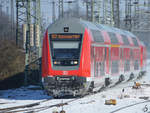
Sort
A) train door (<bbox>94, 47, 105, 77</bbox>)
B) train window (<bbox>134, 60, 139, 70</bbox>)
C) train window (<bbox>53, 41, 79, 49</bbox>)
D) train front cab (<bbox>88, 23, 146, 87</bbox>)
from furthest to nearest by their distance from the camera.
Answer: train window (<bbox>134, 60, 139, 70</bbox>) < train front cab (<bbox>88, 23, 146, 87</bbox>) < train door (<bbox>94, 47, 105, 77</bbox>) < train window (<bbox>53, 41, 79, 49</bbox>)

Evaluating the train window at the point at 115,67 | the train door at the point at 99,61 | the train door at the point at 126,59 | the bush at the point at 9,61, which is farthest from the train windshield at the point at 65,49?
the bush at the point at 9,61

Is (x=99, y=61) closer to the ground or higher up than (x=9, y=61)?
higher up

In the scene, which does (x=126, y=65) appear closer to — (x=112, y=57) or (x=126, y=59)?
(x=126, y=59)

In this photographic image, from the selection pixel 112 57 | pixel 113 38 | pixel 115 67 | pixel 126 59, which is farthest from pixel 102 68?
pixel 126 59

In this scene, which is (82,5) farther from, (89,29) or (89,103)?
(89,103)

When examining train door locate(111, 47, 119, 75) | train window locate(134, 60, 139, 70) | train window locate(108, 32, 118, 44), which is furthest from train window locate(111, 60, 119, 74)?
train window locate(134, 60, 139, 70)

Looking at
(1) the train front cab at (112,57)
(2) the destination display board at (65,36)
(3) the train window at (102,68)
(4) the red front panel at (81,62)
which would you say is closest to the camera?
(4) the red front panel at (81,62)

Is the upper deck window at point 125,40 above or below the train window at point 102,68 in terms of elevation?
above

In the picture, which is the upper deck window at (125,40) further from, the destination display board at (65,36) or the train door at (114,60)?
the destination display board at (65,36)

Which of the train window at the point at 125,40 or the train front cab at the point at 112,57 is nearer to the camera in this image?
the train front cab at the point at 112,57

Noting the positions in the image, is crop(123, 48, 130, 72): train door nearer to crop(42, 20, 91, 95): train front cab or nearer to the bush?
the bush

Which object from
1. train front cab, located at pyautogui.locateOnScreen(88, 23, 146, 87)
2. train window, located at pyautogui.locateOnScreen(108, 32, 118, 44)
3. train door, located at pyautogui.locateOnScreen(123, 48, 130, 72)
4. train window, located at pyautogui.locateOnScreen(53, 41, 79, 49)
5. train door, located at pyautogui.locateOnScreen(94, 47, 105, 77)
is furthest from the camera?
train door, located at pyautogui.locateOnScreen(123, 48, 130, 72)

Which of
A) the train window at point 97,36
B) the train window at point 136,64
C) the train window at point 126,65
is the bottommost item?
the train window at point 136,64

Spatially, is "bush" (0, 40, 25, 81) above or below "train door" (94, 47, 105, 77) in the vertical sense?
below
